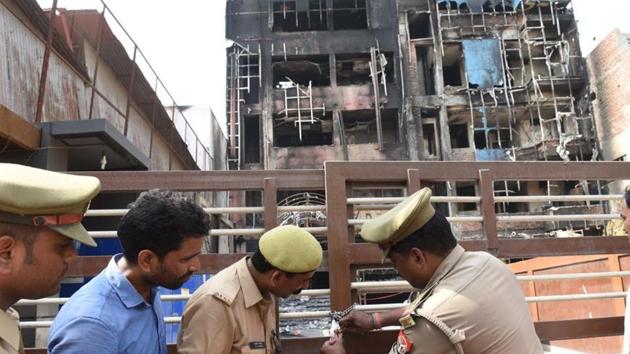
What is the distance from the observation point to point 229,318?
1.79m

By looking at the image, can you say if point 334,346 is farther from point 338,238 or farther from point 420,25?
point 420,25

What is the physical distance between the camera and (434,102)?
879 inches

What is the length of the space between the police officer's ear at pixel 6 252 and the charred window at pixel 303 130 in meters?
20.9

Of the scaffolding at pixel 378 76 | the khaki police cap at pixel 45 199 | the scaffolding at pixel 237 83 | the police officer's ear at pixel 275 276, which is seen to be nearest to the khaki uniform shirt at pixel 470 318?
the police officer's ear at pixel 275 276

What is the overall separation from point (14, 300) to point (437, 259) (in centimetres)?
146

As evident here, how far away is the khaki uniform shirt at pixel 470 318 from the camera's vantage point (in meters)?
1.64

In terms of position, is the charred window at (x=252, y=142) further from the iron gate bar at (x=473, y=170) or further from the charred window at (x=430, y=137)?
the iron gate bar at (x=473, y=170)

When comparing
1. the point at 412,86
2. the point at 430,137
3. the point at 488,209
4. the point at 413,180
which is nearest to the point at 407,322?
the point at 413,180

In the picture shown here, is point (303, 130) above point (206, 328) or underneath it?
above

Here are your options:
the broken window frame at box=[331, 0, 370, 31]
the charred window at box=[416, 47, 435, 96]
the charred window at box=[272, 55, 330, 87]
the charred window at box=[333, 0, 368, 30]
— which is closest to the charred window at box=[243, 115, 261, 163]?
the charred window at box=[272, 55, 330, 87]

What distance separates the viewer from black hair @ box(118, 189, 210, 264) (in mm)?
1636

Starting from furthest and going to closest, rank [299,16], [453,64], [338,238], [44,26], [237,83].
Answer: [453,64], [299,16], [237,83], [44,26], [338,238]

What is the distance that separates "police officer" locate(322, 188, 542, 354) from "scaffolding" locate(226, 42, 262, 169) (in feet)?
66.5

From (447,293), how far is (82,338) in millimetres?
1226
